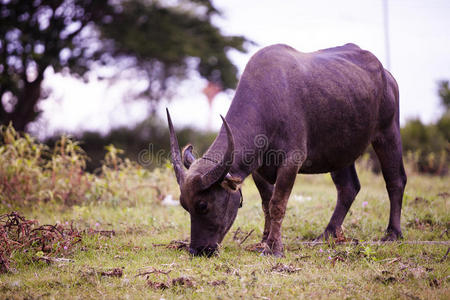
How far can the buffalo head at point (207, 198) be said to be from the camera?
Result: 12.7ft

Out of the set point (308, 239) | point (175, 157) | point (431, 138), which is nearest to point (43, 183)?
point (175, 157)

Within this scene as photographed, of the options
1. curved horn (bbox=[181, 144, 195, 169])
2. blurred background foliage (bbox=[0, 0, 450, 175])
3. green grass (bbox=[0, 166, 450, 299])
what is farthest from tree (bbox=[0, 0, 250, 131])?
curved horn (bbox=[181, 144, 195, 169])

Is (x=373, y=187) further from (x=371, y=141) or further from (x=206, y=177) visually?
(x=206, y=177)

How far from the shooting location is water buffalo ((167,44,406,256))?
3.99 metres

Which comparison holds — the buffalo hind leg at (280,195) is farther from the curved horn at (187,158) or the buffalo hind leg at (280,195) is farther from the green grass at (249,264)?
the curved horn at (187,158)

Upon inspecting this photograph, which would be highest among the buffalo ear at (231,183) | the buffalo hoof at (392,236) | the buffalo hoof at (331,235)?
the buffalo ear at (231,183)

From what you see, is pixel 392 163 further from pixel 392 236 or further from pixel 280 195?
pixel 280 195

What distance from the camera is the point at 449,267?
355cm

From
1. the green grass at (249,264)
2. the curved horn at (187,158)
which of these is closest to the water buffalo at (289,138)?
the curved horn at (187,158)

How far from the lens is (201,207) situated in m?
3.94

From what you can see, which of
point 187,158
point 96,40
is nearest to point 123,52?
point 96,40

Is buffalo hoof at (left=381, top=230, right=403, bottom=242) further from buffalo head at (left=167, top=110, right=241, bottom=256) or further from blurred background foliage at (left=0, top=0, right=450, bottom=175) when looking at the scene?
blurred background foliage at (left=0, top=0, right=450, bottom=175)

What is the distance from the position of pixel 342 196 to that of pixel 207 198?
204 centimetres

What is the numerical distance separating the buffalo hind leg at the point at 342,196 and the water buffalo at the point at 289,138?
0.04ft
